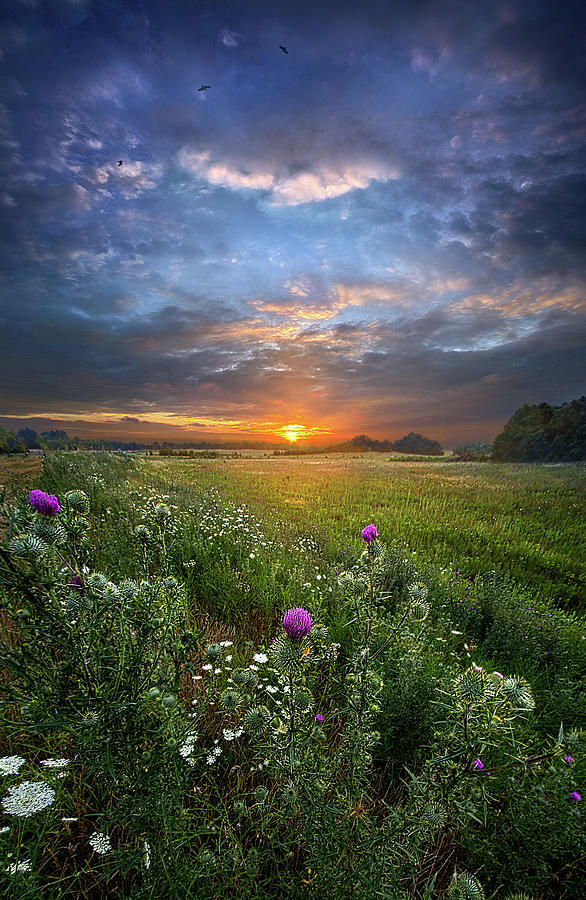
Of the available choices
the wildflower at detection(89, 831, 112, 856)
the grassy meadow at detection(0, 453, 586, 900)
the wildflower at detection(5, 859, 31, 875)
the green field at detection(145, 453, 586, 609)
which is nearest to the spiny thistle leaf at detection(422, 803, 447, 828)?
the grassy meadow at detection(0, 453, 586, 900)

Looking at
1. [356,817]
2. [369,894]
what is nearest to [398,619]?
[356,817]

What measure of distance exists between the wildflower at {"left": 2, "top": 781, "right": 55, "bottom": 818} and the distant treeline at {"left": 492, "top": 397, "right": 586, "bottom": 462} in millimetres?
20015

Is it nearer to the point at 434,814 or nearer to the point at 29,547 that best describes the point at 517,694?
the point at 434,814

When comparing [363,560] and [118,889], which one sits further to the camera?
[363,560]

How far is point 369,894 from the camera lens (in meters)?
1.24

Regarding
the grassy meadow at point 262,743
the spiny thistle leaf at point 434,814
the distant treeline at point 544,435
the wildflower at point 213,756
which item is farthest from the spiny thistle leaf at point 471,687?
the distant treeline at point 544,435

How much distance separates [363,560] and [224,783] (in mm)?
1714

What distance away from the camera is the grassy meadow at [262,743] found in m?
1.30

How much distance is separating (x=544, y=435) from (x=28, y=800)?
23.3 metres

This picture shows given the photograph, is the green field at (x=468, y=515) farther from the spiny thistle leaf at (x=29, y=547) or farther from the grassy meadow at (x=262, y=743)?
the spiny thistle leaf at (x=29, y=547)

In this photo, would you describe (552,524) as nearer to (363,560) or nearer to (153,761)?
(363,560)


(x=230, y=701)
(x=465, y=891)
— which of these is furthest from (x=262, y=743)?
(x=465, y=891)

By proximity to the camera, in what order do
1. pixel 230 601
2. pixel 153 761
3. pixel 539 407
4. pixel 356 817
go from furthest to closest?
pixel 539 407, pixel 230 601, pixel 356 817, pixel 153 761

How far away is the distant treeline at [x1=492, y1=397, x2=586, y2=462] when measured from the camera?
16.1 m
